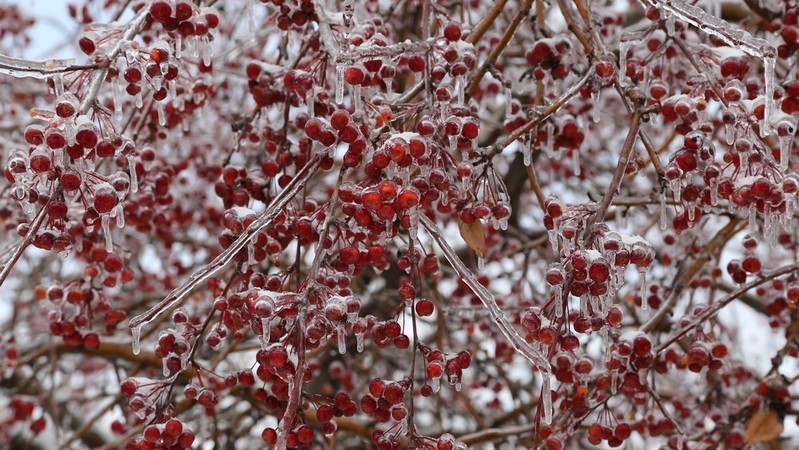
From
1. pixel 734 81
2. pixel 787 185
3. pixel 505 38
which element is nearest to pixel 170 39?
pixel 505 38

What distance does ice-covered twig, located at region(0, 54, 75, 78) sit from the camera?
1302 mm

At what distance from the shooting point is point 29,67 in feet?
4.35

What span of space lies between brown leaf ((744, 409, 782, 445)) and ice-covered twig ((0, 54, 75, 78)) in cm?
180

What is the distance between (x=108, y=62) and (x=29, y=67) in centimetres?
12

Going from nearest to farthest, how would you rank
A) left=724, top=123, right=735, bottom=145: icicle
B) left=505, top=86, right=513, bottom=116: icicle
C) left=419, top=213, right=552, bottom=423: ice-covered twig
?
left=419, top=213, right=552, bottom=423: ice-covered twig, left=724, top=123, right=735, bottom=145: icicle, left=505, top=86, right=513, bottom=116: icicle

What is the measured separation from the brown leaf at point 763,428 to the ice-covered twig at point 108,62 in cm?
174

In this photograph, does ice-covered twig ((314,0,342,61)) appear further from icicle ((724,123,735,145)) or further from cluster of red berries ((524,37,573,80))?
icicle ((724,123,735,145))

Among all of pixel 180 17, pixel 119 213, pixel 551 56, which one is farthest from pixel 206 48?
pixel 551 56

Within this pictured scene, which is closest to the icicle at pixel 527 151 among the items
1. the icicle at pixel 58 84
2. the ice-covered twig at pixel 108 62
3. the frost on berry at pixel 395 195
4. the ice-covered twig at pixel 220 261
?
the frost on berry at pixel 395 195

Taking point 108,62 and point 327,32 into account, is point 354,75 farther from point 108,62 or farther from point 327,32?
point 108,62

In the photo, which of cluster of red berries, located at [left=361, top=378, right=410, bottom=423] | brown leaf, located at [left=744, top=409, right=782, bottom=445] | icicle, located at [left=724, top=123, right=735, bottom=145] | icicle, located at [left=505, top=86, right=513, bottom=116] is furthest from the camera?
brown leaf, located at [left=744, top=409, right=782, bottom=445]

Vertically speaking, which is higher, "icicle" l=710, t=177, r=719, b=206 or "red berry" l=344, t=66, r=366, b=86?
"icicle" l=710, t=177, r=719, b=206

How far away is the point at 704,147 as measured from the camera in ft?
4.81

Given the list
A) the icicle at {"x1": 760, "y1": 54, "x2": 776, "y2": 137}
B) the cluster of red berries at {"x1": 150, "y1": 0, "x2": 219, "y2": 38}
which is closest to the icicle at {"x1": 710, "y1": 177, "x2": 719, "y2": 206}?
the icicle at {"x1": 760, "y1": 54, "x2": 776, "y2": 137}
